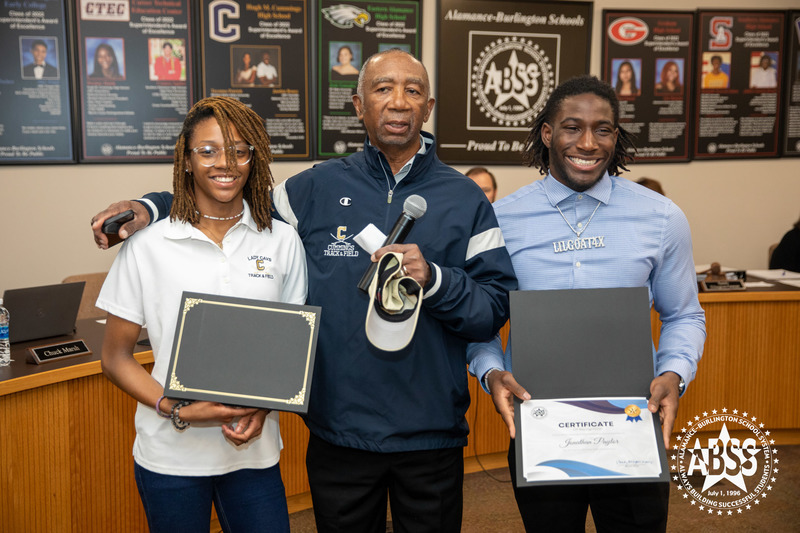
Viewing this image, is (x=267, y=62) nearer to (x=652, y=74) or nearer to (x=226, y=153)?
(x=652, y=74)

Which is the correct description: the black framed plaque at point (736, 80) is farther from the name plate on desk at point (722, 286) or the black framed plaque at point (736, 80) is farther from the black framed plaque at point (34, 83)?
the black framed plaque at point (34, 83)

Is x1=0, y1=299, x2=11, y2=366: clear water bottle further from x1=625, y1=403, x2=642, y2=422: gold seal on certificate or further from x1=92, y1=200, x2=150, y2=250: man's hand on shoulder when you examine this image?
x1=625, y1=403, x2=642, y2=422: gold seal on certificate

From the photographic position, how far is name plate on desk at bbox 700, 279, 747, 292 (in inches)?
152

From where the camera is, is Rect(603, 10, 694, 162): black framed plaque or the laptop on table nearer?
the laptop on table

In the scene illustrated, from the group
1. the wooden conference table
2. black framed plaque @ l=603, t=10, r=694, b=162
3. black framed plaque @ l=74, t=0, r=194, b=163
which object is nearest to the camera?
the wooden conference table

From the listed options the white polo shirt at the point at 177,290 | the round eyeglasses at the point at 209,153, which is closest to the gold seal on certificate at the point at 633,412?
the white polo shirt at the point at 177,290

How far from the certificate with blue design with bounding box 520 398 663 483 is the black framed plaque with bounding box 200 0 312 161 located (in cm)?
322

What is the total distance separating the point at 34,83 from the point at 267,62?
4.32 ft

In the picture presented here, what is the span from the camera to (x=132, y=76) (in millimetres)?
4141

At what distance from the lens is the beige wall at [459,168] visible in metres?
4.11

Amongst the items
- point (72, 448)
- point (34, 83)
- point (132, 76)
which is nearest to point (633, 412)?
point (72, 448)

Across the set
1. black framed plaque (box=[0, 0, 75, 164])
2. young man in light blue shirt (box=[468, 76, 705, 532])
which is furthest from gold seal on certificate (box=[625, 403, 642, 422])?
black framed plaque (box=[0, 0, 75, 164])

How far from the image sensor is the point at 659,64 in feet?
16.5

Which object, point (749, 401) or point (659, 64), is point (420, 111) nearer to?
point (749, 401)
